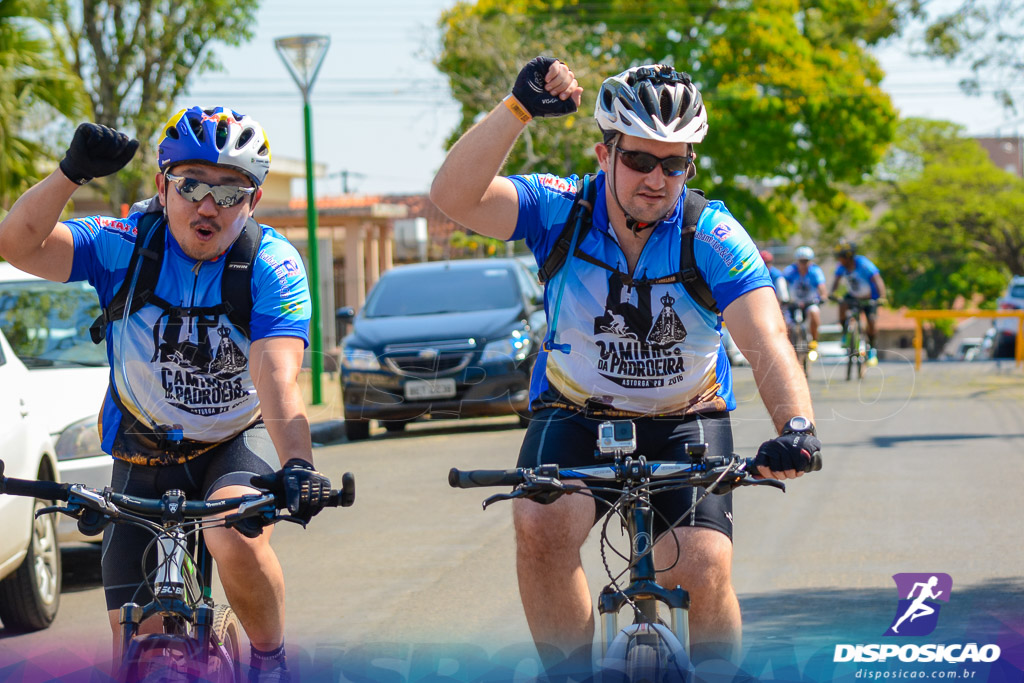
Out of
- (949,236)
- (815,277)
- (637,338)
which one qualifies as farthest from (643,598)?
(949,236)

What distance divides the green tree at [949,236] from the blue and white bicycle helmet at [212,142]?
196 ft

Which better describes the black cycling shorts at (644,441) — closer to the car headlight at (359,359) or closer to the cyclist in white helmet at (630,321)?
the cyclist in white helmet at (630,321)

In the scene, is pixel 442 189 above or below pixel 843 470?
above

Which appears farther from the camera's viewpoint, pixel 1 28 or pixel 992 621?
pixel 1 28

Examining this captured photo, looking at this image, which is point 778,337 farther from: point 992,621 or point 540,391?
point 992,621

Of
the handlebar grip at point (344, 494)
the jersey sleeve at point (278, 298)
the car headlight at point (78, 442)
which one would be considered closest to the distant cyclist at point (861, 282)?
the car headlight at point (78, 442)

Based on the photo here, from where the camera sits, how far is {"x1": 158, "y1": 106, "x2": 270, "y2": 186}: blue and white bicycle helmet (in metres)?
3.84

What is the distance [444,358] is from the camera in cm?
1359

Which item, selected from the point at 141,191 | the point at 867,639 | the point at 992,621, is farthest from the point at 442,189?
the point at 141,191

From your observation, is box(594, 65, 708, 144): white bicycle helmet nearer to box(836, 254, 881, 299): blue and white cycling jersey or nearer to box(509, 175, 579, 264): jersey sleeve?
box(509, 175, 579, 264): jersey sleeve

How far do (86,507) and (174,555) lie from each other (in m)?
0.24

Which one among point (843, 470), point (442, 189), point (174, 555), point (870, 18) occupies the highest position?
point (870, 18)

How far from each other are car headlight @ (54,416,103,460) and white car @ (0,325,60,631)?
488mm

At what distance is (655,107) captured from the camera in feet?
12.2
